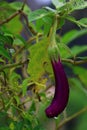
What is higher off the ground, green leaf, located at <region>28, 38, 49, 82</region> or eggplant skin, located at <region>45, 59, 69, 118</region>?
green leaf, located at <region>28, 38, 49, 82</region>

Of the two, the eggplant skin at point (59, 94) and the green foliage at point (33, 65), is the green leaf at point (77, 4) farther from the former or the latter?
the eggplant skin at point (59, 94)

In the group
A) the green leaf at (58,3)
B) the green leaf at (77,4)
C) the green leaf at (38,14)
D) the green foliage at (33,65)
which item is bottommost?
the green foliage at (33,65)

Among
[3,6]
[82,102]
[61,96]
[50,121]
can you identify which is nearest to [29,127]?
[61,96]

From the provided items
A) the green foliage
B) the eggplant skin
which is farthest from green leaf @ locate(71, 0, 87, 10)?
the eggplant skin

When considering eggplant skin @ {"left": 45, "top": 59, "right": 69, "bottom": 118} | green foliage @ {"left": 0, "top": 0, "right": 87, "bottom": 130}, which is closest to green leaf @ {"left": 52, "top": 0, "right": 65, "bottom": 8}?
green foliage @ {"left": 0, "top": 0, "right": 87, "bottom": 130}

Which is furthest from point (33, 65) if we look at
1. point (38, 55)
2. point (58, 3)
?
point (58, 3)

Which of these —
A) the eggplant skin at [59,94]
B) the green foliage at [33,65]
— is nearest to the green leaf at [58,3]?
the green foliage at [33,65]

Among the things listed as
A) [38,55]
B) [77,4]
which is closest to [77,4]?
[77,4]

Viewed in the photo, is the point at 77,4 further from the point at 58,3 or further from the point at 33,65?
the point at 33,65

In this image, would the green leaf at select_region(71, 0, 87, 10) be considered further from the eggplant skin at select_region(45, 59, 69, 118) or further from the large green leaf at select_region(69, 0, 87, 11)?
the eggplant skin at select_region(45, 59, 69, 118)

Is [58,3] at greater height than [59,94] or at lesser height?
greater

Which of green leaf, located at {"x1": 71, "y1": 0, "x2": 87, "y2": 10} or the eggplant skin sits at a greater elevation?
green leaf, located at {"x1": 71, "y1": 0, "x2": 87, "y2": 10}

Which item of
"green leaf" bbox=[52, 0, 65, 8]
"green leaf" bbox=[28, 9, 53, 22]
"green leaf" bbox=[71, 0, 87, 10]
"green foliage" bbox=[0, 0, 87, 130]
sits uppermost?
"green leaf" bbox=[52, 0, 65, 8]

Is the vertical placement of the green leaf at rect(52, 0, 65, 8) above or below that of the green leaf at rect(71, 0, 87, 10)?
above
